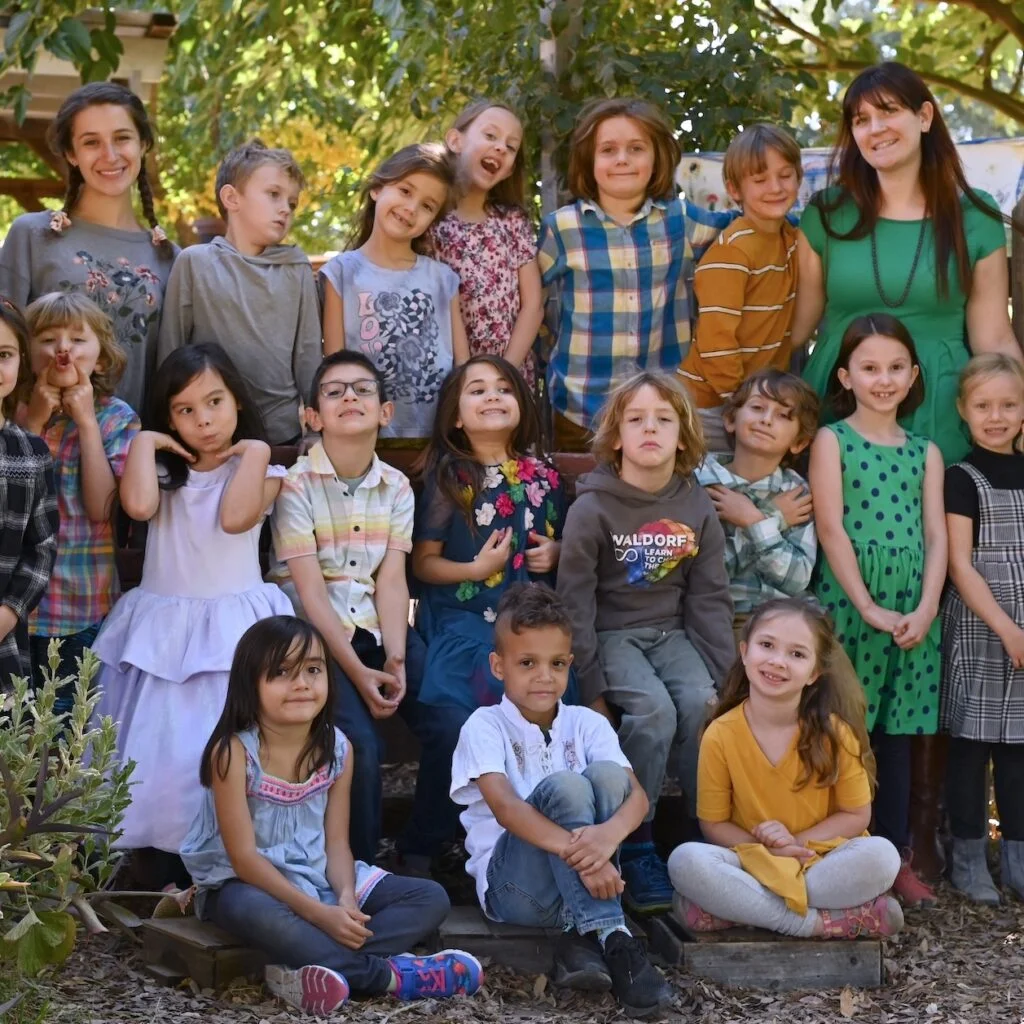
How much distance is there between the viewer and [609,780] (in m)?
3.56

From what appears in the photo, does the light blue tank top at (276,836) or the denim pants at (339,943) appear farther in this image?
the light blue tank top at (276,836)

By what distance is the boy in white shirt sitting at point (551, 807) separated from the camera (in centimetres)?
338

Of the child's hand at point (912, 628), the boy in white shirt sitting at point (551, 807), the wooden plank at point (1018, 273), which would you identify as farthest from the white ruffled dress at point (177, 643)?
the wooden plank at point (1018, 273)

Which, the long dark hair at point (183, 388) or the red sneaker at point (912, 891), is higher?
the long dark hair at point (183, 388)

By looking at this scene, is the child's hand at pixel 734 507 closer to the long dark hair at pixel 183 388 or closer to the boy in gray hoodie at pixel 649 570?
the boy in gray hoodie at pixel 649 570

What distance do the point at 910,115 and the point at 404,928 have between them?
2709 millimetres

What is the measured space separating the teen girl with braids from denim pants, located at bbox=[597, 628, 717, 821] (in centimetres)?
154

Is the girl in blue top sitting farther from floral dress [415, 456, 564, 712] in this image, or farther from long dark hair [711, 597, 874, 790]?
long dark hair [711, 597, 874, 790]

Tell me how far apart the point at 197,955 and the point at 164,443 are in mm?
1303

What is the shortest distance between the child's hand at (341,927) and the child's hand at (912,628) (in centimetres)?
171

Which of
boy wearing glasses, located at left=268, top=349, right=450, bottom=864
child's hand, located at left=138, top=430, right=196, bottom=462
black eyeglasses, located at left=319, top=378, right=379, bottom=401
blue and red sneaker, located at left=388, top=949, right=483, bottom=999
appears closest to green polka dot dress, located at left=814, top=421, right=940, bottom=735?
boy wearing glasses, located at left=268, top=349, right=450, bottom=864

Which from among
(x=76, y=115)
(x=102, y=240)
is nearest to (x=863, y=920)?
(x=102, y=240)

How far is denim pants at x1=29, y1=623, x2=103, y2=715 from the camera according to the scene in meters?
3.92

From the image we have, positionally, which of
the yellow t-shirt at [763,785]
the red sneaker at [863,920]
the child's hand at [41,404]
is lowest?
the red sneaker at [863,920]
